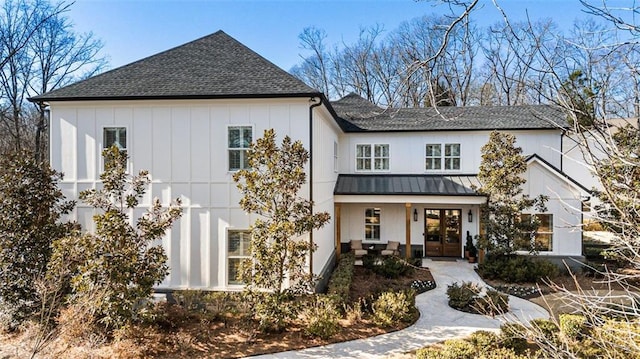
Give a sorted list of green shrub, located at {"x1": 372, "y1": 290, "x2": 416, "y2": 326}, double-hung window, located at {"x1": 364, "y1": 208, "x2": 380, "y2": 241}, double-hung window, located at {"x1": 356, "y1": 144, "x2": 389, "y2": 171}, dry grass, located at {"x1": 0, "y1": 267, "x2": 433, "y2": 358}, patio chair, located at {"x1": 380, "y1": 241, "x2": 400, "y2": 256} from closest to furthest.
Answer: dry grass, located at {"x1": 0, "y1": 267, "x2": 433, "y2": 358}
green shrub, located at {"x1": 372, "y1": 290, "x2": 416, "y2": 326}
patio chair, located at {"x1": 380, "y1": 241, "x2": 400, "y2": 256}
double-hung window, located at {"x1": 364, "y1": 208, "x2": 380, "y2": 241}
double-hung window, located at {"x1": 356, "y1": 144, "x2": 389, "y2": 171}

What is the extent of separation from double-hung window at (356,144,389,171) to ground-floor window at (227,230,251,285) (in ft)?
26.5

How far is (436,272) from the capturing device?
1317 cm

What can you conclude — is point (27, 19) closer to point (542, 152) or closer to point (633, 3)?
point (633, 3)

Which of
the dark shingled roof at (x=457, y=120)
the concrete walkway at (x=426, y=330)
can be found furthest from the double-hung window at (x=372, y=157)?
the concrete walkway at (x=426, y=330)

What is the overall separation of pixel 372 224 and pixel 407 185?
2.57 meters

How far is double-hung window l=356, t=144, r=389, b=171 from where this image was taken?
15844 millimetres

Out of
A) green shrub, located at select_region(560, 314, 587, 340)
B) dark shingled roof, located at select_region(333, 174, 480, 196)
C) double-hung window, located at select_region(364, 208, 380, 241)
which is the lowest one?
green shrub, located at select_region(560, 314, 587, 340)

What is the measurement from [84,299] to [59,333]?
3.66ft

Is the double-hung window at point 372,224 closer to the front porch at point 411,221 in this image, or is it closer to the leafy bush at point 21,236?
the front porch at point 411,221

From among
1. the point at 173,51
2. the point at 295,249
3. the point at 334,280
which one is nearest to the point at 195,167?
the point at 295,249

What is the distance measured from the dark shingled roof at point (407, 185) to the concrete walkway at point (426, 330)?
4135 mm

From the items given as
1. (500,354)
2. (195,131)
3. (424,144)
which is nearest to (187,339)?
(195,131)

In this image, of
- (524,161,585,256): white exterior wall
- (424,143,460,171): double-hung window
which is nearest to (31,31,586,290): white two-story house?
(424,143,460,171): double-hung window

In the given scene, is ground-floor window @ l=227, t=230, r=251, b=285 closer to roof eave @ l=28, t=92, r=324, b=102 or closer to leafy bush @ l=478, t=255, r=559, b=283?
roof eave @ l=28, t=92, r=324, b=102
